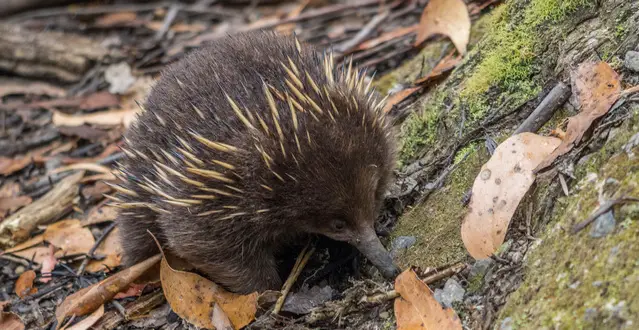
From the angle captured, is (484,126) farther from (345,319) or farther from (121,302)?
(121,302)

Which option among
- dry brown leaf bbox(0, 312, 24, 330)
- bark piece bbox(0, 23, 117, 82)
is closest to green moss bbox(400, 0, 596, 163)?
dry brown leaf bbox(0, 312, 24, 330)

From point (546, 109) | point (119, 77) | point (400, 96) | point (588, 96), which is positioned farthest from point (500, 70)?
point (119, 77)

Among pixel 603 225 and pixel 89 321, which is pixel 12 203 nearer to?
pixel 89 321

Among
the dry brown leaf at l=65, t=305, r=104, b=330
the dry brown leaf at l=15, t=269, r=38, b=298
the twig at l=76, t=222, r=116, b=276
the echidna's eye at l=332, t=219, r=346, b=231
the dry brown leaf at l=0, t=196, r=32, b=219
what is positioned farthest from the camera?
the dry brown leaf at l=0, t=196, r=32, b=219

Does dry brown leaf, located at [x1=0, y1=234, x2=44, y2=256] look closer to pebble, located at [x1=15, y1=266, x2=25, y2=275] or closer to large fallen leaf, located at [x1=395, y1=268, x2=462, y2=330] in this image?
pebble, located at [x1=15, y1=266, x2=25, y2=275]

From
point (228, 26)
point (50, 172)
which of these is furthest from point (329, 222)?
point (228, 26)
